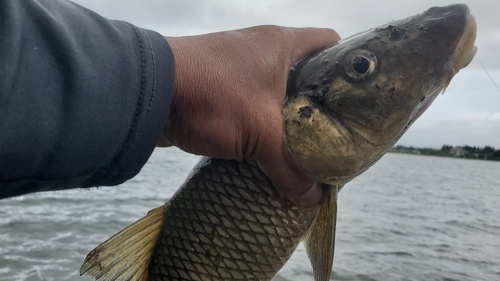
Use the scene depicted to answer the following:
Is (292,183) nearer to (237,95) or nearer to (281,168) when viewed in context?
(281,168)

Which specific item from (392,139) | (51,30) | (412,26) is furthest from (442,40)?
(51,30)

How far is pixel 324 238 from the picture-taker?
236cm

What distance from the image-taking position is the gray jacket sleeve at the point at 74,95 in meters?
1.10

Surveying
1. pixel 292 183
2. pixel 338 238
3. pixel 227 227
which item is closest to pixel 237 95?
pixel 292 183

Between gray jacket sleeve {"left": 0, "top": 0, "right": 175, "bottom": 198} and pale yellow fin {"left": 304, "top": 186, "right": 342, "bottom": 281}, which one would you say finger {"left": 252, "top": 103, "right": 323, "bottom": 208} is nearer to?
pale yellow fin {"left": 304, "top": 186, "right": 342, "bottom": 281}

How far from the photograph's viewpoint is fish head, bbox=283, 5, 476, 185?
1.96 m

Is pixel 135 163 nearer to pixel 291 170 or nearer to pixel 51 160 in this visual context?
pixel 51 160

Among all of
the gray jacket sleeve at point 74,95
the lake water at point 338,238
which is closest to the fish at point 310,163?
the gray jacket sleeve at point 74,95

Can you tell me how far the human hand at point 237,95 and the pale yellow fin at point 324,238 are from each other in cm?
28

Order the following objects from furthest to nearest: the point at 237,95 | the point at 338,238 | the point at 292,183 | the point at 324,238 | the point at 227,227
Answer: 1. the point at 338,238
2. the point at 324,238
3. the point at 227,227
4. the point at 292,183
5. the point at 237,95

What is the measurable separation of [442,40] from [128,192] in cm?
1106

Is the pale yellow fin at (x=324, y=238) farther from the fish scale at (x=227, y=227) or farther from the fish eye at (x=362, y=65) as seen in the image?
the fish eye at (x=362, y=65)

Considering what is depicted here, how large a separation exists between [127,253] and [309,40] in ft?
4.95

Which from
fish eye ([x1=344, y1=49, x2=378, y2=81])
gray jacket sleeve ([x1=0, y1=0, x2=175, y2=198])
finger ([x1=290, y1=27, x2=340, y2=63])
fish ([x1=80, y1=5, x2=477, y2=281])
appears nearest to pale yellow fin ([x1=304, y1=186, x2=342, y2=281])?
fish ([x1=80, y1=5, x2=477, y2=281])
